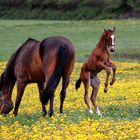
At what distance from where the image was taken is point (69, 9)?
308 ft

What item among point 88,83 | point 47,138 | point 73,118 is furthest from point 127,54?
point 47,138

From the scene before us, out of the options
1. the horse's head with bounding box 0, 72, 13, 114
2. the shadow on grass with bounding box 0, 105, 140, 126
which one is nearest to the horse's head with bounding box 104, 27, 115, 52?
the shadow on grass with bounding box 0, 105, 140, 126

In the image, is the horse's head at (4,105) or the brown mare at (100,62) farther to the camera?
the brown mare at (100,62)

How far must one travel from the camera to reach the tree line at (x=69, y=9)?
8794 cm

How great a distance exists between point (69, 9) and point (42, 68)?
81.3 meters

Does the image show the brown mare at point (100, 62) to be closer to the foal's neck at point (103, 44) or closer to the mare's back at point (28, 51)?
the foal's neck at point (103, 44)

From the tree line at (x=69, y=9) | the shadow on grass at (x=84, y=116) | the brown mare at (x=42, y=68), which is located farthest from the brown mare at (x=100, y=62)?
the tree line at (x=69, y=9)

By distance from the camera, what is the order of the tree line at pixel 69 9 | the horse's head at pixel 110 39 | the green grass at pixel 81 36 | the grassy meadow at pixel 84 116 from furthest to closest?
the tree line at pixel 69 9
the green grass at pixel 81 36
the horse's head at pixel 110 39
the grassy meadow at pixel 84 116

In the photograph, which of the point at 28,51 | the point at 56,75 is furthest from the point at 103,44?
the point at 56,75

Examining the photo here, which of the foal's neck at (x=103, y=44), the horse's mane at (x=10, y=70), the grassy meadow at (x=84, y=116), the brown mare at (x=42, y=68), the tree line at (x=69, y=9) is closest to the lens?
the grassy meadow at (x=84, y=116)

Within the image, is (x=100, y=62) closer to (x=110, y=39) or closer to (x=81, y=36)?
(x=110, y=39)

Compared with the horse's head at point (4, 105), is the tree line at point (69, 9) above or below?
below

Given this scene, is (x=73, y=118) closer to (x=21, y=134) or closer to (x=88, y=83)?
(x=21, y=134)

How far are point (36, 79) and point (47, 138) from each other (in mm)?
4569
